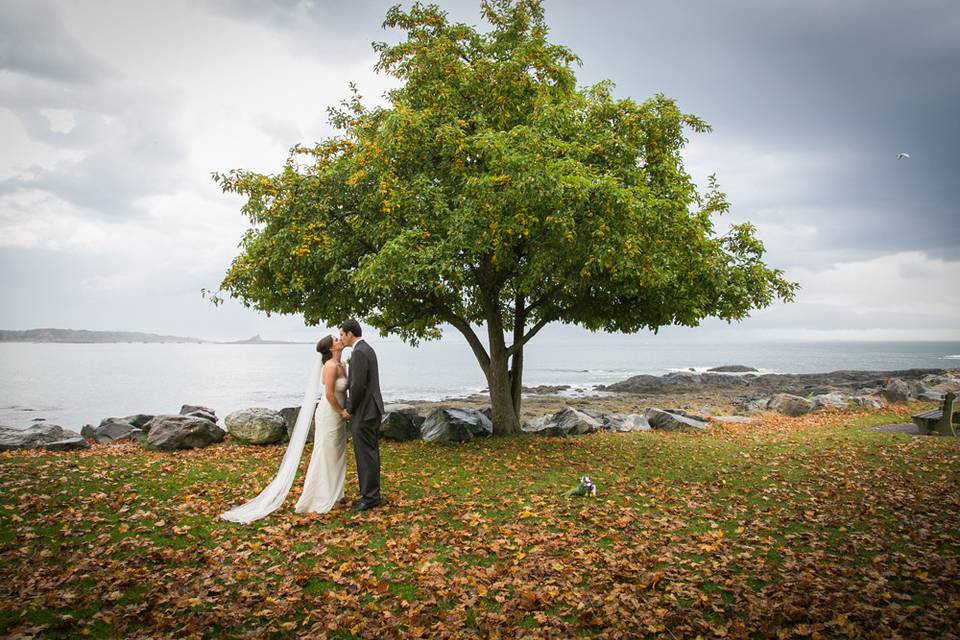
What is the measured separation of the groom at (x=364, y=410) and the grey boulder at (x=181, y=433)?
9.44m

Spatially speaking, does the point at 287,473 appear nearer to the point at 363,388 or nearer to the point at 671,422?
the point at 363,388

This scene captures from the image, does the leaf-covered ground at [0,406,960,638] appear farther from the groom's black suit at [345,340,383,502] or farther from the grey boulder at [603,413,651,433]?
the grey boulder at [603,413,651,433]

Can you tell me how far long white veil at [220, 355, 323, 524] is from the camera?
29.7 ft

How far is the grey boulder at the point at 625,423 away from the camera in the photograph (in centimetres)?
2095

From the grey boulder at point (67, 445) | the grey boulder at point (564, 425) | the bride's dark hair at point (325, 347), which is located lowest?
the grey boulder at point (564, 425)

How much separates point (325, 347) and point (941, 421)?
61.1 ft

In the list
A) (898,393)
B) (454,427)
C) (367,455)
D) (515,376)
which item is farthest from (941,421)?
(367,455)

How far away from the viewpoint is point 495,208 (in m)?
12.5

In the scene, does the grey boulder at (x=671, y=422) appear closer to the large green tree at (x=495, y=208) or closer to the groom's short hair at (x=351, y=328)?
the large green tree at (x=495, y=208)

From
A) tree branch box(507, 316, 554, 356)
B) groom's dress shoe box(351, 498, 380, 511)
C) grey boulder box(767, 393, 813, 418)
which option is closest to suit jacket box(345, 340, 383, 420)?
groom's dress shoe box(351, 498, 380, 511)

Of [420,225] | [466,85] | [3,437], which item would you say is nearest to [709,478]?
[420,225]

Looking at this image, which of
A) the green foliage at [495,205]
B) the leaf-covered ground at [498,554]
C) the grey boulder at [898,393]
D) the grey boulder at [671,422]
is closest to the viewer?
the leaf-covered ground at [498,554]

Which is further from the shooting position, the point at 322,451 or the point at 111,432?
the point at 111,432

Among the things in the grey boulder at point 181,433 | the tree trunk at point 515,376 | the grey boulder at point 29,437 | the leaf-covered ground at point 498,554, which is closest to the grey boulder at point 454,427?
the tree trunk at point 515,376
